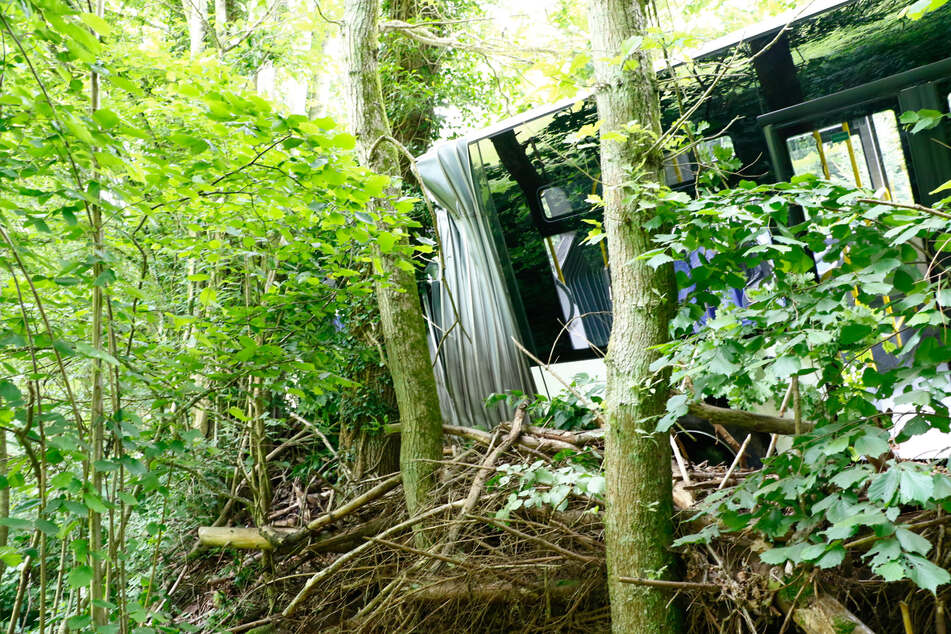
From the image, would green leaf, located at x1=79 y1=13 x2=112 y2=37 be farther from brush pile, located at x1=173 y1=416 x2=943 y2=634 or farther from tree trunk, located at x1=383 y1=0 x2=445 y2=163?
tree trunk, located at x1=383 y1=0 x2=445 y2=163

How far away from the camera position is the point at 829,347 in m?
2.08

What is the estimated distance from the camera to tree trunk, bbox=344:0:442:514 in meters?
4.01

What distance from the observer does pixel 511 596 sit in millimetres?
3008

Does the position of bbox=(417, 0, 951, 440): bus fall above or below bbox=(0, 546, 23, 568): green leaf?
above

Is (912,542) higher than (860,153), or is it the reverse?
(860,153)

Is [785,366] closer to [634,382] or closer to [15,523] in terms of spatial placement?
[634,382]

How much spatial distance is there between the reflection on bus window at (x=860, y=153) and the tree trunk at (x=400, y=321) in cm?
→ 256

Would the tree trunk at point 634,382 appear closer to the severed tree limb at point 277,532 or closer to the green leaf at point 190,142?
the green leaf at point 190,142

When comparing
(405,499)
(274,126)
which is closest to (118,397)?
(274,126)

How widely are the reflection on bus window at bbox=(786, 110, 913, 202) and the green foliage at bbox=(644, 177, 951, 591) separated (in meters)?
1.98

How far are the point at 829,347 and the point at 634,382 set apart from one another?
2.26ft

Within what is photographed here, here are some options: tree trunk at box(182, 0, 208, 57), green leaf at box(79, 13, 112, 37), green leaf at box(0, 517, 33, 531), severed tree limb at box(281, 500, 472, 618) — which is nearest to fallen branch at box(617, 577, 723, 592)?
severed tree limb at box(281, 500, 472, 618)

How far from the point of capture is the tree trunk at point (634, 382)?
2482 millimetres

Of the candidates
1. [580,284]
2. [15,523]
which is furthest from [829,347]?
[580,284]
